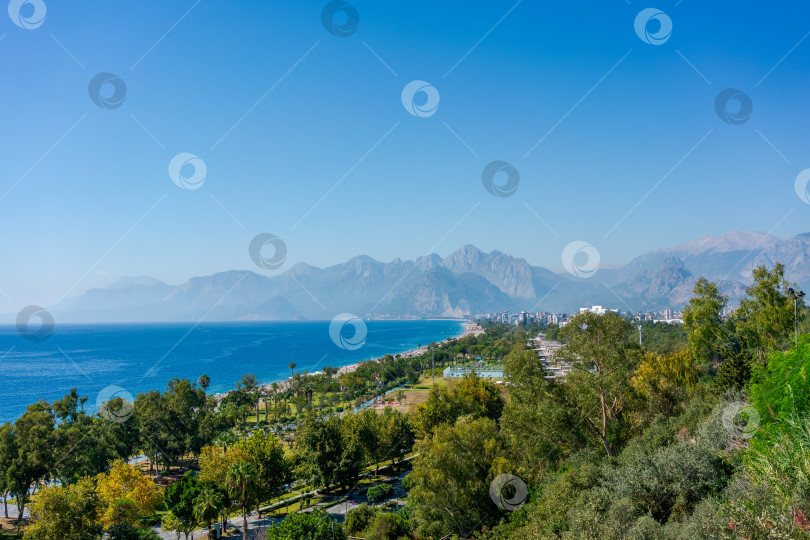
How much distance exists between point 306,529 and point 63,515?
35.1ft

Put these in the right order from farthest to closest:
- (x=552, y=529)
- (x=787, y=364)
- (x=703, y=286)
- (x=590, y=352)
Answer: (x=703, y=286) → (x=590, y=352) → (x=787, y=364) → (x=552, y=529)

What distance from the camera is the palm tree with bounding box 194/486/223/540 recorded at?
25.6 m

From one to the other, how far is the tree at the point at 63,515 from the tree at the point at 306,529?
8212 millimetres

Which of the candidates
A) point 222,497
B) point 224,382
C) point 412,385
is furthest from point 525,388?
point 224,382

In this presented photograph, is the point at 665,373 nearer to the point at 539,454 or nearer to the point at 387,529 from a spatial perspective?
the point at 539,454

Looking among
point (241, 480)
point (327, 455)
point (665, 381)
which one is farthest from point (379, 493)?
point (665, 381)

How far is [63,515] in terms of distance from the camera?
20.9 meters

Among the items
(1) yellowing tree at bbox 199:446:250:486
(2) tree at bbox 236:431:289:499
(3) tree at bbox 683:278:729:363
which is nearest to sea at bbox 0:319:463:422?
(2) tree at bbox 236:431:289:499

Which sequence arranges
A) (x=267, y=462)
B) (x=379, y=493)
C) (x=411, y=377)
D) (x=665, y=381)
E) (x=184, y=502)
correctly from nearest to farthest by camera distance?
(x=184, y=502) → (x=665, y=381) → (x=267, y=462) → (x=379, y=493) → (x=411, y=377)

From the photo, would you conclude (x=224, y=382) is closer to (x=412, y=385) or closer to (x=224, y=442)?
(x=412, y=385)

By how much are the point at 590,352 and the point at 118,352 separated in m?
181

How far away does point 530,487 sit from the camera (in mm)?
23266

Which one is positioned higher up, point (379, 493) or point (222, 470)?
point (222, 470)

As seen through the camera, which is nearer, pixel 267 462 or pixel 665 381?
pixel 665 381
